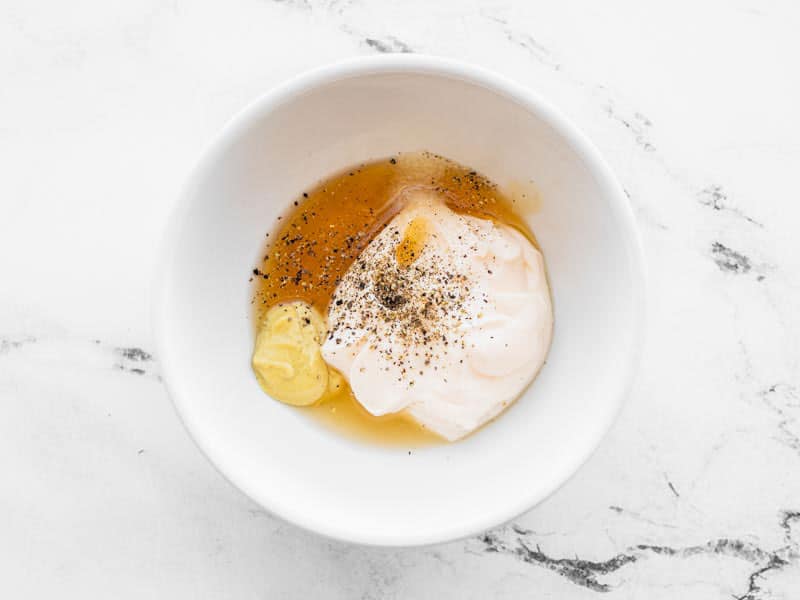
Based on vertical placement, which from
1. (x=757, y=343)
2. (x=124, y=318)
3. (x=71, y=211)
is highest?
(x=757, y=343)

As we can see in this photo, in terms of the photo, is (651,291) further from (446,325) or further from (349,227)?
(349,227)

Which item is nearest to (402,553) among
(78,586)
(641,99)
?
(78,586)

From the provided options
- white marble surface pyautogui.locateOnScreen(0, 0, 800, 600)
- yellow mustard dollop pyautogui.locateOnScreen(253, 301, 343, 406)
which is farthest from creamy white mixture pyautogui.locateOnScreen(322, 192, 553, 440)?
white marble surface pyautogui.locateOnScreen(0, 0, 800, 600)

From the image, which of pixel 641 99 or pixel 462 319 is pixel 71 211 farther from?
pixel 641 99

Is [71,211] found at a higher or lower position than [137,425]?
higher

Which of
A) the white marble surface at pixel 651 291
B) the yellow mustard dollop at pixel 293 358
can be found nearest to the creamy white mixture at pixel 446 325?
the yellow mustard dollop at pixel 293 358

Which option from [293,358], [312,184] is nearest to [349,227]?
[312,184]
